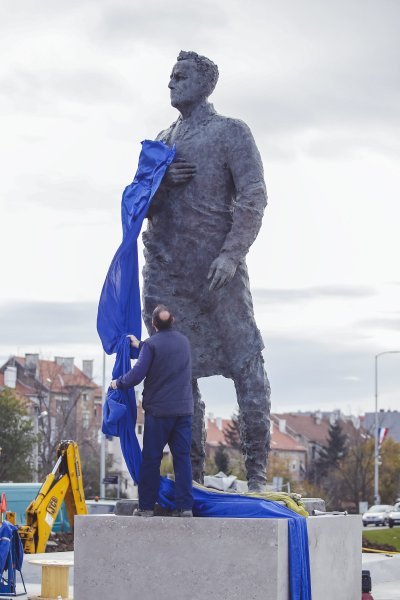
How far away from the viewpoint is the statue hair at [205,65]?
9.36 meters

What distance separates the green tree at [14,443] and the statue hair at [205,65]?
140 ft

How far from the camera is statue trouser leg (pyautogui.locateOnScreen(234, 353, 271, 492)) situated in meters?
9.05

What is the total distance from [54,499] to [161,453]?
45.6 ft

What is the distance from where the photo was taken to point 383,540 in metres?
31.1

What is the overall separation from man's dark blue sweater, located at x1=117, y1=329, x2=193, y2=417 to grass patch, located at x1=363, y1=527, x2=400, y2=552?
1981cm

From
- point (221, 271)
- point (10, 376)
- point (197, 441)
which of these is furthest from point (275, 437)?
point (221, 271)

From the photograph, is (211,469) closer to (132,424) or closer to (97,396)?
(97,396)

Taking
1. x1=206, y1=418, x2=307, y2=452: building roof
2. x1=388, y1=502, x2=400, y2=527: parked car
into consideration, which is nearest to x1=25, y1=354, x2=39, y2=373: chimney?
x1=206, y1=418, x2=307, y2=452: building roof

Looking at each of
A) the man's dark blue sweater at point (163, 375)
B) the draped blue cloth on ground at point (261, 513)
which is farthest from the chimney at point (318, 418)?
the man's dark blue sweater at point (163, 375)

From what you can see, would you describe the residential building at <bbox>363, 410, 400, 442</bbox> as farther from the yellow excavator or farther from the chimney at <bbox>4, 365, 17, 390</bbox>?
the yellow excavator

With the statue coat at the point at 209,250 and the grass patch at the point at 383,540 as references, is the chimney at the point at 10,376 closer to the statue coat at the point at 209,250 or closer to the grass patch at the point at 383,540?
the grass patch at the point at 383,540

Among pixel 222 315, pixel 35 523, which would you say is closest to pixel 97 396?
pixel 35 523

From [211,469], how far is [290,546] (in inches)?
2509

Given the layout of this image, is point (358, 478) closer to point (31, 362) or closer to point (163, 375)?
point (31, 362)
